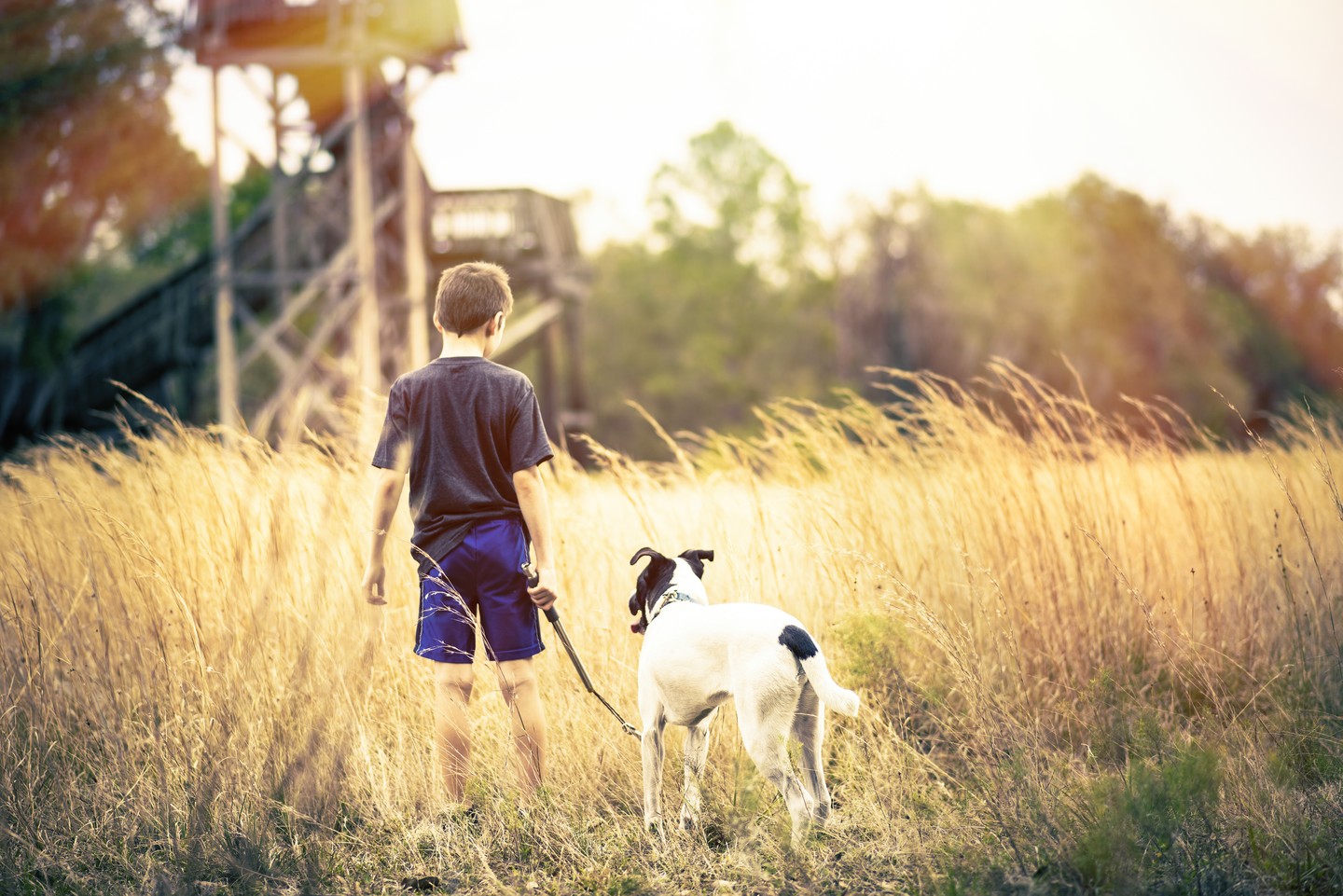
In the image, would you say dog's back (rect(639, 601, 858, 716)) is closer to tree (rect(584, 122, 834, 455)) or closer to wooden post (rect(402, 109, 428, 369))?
wooden post (rect(402, 109, 428, 369))

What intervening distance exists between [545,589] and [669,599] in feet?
1.25

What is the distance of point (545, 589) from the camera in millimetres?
3148

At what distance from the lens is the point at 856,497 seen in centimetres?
462

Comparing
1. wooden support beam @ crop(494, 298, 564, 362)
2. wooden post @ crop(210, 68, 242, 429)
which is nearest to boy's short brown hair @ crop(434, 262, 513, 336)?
wooden post @ crop(210, 68, 242, 429)

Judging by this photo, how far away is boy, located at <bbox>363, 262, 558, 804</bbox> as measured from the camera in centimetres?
325

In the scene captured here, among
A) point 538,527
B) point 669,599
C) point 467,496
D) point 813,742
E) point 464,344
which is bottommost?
point 813,742

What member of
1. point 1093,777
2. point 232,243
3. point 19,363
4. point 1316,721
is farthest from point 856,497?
point 19,363

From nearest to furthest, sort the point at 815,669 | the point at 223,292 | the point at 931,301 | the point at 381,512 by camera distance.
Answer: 1. the point at 815,669
2. the point at 381,512
3. the point at 223,292
4. the point at 931,301

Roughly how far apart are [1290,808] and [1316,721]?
0.98m

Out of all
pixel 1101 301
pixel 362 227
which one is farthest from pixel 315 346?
pixel 1101 301

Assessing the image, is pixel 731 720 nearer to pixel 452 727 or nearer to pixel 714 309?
pixel 452 727

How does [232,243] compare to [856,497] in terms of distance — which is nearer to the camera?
[856,497]

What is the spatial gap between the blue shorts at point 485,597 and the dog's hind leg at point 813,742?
87 cm

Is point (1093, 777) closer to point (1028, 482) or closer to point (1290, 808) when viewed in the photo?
point (1290, 808)
